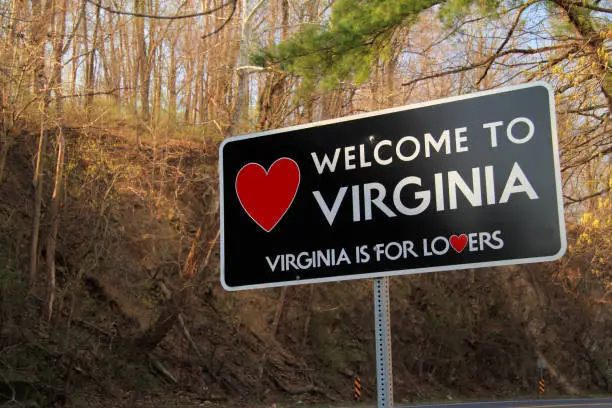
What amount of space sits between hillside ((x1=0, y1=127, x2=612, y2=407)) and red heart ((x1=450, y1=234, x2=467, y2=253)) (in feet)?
29.1

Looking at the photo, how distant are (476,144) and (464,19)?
7368 mm

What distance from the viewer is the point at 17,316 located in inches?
674

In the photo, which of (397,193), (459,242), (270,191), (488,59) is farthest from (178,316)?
(459,242)

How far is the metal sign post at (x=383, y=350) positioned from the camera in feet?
6.81

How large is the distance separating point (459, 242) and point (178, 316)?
20085mm

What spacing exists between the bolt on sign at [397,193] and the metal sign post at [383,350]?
0.08 metres

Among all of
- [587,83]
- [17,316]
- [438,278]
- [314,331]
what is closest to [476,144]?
[587,83]

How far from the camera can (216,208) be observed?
70.4ft

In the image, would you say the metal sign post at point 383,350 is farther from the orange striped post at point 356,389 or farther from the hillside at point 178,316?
the orange striped post at point 356,389

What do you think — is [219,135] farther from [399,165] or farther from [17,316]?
[399,165]

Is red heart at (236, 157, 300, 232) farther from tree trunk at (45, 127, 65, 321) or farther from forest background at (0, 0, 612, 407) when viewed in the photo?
tree trunk at (45, 127, 65, 321)

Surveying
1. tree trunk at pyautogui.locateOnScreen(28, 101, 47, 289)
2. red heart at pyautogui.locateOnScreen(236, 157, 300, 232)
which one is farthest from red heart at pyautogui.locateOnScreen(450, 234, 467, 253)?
tree trunk at pyautogui.locateOnScreen(28, 101, 47, 289)

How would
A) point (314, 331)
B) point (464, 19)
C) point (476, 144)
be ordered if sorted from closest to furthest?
point (476, 144)
point (464, 19)
point (314, 331)

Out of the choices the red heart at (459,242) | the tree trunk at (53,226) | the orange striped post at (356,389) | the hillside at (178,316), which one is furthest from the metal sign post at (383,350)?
the orange striped post at (356,389)
